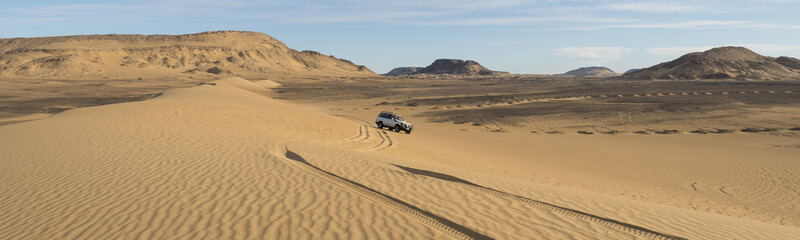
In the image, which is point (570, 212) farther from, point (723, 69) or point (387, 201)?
point (723, 69)

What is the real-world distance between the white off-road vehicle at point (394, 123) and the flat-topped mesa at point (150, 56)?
83115 mm

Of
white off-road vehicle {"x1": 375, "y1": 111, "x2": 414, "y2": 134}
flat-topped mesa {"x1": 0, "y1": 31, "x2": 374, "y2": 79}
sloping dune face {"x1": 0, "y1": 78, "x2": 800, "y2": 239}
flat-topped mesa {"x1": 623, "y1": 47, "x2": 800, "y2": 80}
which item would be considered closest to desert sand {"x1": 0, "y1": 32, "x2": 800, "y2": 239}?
sloping dune face {"x1": 0, "y1": 78, "x2": 800, "y2": 239}

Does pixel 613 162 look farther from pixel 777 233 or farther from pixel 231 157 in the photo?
pixel 231 157

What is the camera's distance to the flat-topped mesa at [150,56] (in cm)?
8906

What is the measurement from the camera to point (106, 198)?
713cm

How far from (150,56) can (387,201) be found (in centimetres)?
14972

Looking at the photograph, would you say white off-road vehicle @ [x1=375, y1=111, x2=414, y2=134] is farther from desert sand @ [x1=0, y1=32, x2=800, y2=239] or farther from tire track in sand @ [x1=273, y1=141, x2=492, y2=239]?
tire track in sand @ [x1=273, y1=141, x2=492, y2=239]

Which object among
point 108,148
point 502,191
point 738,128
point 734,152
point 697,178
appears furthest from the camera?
point 738,128

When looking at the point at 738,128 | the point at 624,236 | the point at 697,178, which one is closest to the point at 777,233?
the point at 624,236

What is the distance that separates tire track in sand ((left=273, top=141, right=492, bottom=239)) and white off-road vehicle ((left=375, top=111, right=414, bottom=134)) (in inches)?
513

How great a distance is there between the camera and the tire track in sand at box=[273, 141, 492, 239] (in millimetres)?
5898

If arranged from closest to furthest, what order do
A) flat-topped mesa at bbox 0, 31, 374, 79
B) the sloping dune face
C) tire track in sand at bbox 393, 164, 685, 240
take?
the sloping dune face
tire track in sand at bbox 393, 164, 685, 240
flat-topped mesa at bbox 0, 31, 374, 79

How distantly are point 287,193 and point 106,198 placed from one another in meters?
3.01

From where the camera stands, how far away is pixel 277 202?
22.6 ft
